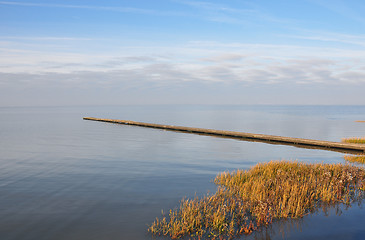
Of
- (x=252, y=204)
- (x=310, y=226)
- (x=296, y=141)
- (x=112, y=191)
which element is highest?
(x=296, y=141)

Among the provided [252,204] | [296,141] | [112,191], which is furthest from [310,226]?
[296,141]

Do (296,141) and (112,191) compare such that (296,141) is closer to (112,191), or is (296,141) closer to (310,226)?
(310,226)

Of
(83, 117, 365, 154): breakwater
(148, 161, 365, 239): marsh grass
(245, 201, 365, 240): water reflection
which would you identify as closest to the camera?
(245, 201, 365, 240): water reflection

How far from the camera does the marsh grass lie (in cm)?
1045

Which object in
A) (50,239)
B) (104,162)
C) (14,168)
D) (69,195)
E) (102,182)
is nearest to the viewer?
(50,239)

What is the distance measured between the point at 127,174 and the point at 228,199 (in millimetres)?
10117

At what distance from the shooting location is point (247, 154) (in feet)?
104

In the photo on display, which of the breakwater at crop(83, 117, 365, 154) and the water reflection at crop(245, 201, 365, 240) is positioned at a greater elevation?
the breakwater at crop(83, 117, 365, 154)

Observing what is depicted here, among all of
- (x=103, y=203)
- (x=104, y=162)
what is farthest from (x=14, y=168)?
(x=103, y=203)

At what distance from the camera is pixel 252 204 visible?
1239 centimetres

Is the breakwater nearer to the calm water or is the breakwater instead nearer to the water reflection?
the calm water

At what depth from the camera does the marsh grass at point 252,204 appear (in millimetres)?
10453

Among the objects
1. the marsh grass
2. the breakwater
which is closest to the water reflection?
the marsh grass

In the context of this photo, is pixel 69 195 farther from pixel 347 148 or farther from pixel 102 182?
pixel 347 148
